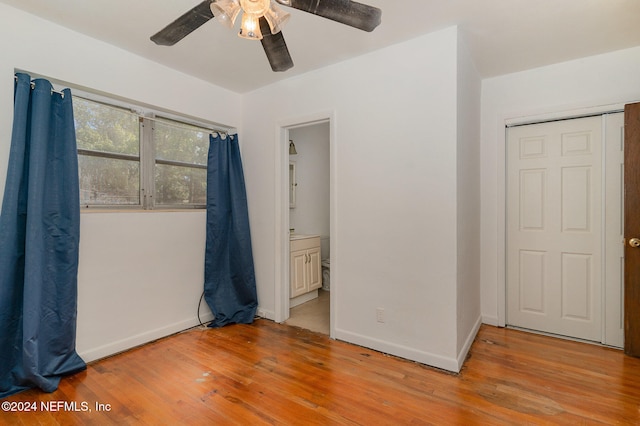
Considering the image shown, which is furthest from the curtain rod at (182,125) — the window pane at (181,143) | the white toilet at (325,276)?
the white toilet at (325,276)

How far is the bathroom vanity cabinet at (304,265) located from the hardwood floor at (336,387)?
3.35 feet

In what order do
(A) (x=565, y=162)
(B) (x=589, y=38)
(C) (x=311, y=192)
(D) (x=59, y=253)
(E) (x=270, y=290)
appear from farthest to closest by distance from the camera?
(C) (x=311, y=192)
(E) (x=270, y=290)
(A) (x=565, y=162)
(B) (x=589, y=38)
(D) (x=59, y=253)

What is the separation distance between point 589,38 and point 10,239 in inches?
177

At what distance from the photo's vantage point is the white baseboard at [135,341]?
2.43m

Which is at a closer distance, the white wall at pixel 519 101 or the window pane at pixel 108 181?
the window pane at pixel 108 181

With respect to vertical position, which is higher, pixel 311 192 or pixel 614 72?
pixel 614 72

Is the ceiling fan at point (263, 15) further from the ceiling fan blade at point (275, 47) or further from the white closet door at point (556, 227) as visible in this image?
the white closet door at point (556, 227)

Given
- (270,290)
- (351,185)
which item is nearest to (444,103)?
(351,185)

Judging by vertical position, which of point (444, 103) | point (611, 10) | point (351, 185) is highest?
point (611, 10)

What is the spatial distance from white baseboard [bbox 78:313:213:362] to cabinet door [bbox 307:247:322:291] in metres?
1.32

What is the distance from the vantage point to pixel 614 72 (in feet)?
8.78

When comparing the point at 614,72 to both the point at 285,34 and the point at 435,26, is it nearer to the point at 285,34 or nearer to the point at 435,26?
the point at 435,26

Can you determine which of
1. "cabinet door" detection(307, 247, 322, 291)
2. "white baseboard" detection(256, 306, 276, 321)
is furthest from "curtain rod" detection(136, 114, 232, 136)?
"white baseboard" detection(256, 306, 276, 321)

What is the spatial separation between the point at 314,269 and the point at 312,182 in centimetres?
139
